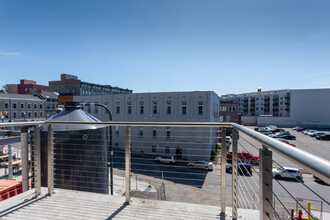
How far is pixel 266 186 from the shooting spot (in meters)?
1.46

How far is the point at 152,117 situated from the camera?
25.5 metres

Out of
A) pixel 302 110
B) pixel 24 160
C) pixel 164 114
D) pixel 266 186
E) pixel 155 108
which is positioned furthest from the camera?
pixel 302 110

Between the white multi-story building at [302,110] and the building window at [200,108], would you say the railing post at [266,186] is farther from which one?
the white multi-story building at [302,110]

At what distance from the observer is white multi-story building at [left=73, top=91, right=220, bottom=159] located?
2277 centimetres

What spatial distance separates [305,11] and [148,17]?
372 inches

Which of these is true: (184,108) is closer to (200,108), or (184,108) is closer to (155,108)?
(200,108)

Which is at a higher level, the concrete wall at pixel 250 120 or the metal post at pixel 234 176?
the metal post at pixel 234 176

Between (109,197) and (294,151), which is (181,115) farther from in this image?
(294,151)

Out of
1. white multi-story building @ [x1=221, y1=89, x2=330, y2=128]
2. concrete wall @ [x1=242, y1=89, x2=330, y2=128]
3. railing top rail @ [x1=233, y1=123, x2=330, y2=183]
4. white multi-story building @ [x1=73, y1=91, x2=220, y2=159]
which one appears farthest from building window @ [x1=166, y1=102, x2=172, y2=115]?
concrete wall @ [x1=242, y1=89, x2=330, y2=128]

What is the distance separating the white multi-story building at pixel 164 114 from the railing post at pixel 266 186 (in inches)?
804

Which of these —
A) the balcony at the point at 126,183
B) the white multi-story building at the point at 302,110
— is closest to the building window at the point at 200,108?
the balcony at the point at 126,183

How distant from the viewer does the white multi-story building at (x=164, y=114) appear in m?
22.8

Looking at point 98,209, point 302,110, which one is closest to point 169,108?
point 98,209

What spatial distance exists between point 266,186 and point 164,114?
2365cm
